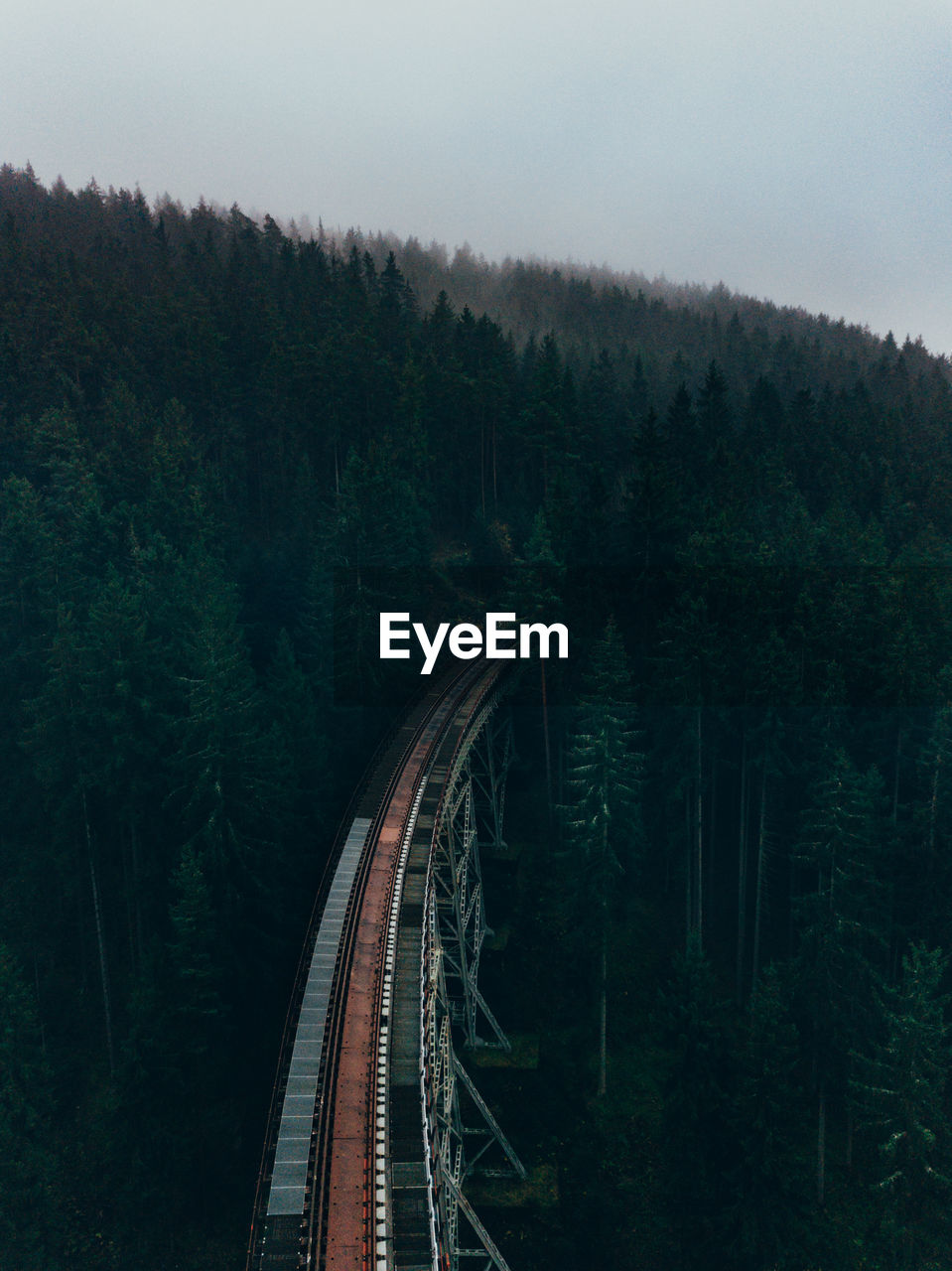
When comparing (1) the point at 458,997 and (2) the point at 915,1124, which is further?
(1) the point at 458,997

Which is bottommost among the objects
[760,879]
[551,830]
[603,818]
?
[760,879]

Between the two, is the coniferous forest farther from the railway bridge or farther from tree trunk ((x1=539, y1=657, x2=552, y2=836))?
the railway bridge

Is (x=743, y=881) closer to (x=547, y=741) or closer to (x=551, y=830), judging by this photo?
(x=551, y=830)

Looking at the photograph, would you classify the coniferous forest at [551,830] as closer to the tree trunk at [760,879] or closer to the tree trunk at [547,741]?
the tree trunk at [547,741]

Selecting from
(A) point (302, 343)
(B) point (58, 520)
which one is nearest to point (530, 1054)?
(B) point (58, 520)

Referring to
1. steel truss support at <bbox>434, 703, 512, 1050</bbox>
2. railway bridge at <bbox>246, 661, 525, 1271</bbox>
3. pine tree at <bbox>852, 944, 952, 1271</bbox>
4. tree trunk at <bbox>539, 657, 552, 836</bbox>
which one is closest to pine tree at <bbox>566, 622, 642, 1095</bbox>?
steel truss support at <bbox>434, 703, 512, 1050</bbox>

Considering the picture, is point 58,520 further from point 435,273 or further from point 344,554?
point 435,273

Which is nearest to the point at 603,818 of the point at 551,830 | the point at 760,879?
the point at 760,879
